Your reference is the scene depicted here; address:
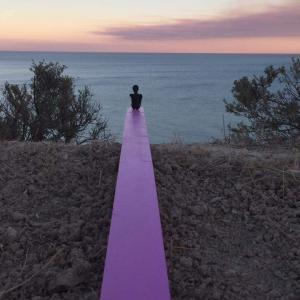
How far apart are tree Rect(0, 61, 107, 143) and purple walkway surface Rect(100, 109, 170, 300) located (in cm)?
1141

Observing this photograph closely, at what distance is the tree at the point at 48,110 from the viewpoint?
50.1 feet

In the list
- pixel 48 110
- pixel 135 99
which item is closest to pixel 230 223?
pixel 135 99

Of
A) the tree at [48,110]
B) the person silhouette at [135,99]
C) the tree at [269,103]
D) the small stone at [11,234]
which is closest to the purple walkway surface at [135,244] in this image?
the small stone at [11,234]

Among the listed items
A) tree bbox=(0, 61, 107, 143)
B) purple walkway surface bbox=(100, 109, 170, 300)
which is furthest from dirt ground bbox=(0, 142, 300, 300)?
tree bbox=(0, 61, 107, 143)

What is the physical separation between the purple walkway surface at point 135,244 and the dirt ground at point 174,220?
0.20m

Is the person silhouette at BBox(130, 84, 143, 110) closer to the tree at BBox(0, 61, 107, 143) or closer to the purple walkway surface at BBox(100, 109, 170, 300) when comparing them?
the purple walkway surface at BBox(100, 109, 170, 300)

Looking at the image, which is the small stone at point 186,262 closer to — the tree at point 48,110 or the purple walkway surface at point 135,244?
the purple walkway surface at point 135,244

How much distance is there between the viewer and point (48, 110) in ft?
53.4

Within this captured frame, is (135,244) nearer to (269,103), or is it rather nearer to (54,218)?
(54,218)

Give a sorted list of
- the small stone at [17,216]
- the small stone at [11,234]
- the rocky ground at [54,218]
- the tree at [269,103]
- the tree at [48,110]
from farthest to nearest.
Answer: the tree at [48,110], the tree at [269,103], the small stone at [17,216], the small stone at [11,234], the rocky ground at [54,218]

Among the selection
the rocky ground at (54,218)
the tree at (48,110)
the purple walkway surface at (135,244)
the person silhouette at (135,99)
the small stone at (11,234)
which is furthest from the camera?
the tree at (48,110)

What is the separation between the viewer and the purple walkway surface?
1.97 m

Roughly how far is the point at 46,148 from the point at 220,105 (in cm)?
5026

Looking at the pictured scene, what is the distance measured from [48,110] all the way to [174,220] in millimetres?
13694
